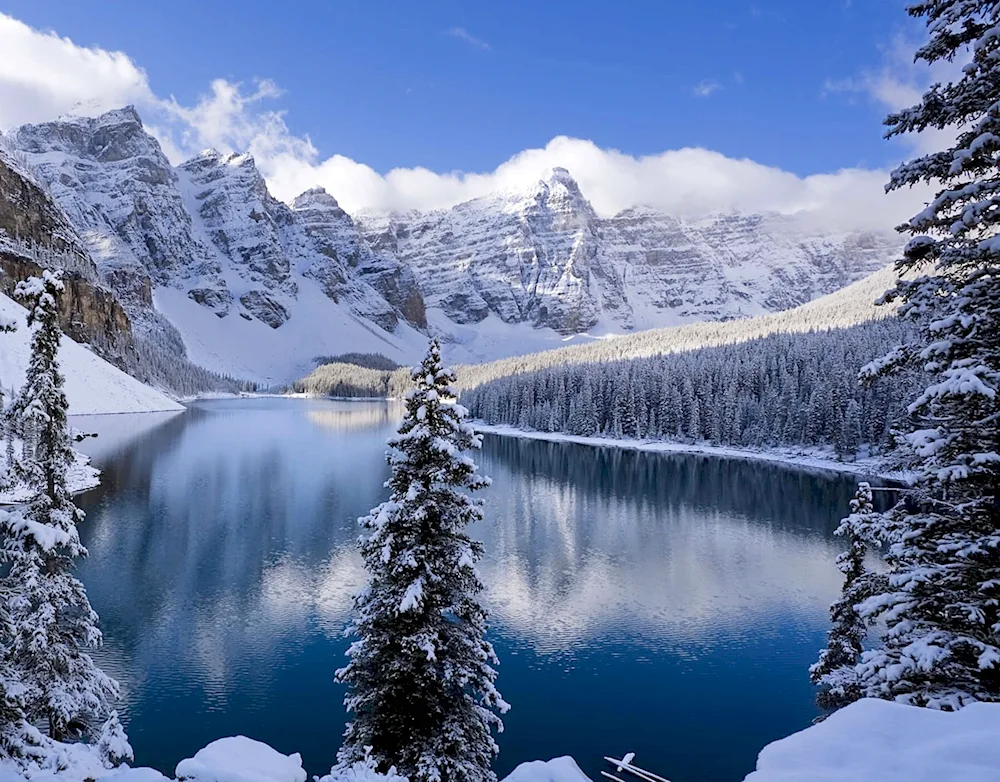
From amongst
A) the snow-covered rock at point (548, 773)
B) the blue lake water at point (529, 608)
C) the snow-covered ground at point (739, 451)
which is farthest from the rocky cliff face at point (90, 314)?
the snow-covered rock at point (548, 773)

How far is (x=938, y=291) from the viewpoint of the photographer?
9.73 meters

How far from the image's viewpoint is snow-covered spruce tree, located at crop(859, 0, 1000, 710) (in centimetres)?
847

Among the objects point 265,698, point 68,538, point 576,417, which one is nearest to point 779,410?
point 576,417

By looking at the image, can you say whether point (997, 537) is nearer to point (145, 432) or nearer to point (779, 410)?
point (779, 410)

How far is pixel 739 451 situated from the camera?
103 meters

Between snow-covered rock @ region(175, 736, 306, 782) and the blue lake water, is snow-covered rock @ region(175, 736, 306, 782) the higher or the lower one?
the higher one

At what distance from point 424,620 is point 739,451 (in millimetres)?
98464

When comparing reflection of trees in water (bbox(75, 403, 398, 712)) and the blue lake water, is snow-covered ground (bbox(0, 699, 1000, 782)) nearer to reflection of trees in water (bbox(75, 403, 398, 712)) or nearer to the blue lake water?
the blue lake water

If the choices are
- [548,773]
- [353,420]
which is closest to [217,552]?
[548,773]

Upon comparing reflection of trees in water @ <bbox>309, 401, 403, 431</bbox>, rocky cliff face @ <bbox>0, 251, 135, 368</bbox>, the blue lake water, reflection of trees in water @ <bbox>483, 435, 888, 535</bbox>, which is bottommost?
the blue lake water

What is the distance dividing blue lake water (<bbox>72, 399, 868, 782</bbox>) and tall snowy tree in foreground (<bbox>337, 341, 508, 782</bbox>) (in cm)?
751

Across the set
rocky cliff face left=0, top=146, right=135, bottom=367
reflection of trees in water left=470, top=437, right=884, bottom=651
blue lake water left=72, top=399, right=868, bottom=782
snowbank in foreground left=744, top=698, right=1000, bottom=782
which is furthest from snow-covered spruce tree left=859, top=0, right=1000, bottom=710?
rocky cliff face left=0, top=146, right=135, bottom=367

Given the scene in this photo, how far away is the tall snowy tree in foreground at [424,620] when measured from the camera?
1323 centimetres

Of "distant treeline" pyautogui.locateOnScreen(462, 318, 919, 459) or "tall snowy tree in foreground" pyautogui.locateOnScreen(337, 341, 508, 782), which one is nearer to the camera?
"tall snowy tree in foreground" pyautogui.locateOnScreen(337, 341, 508, 782)
